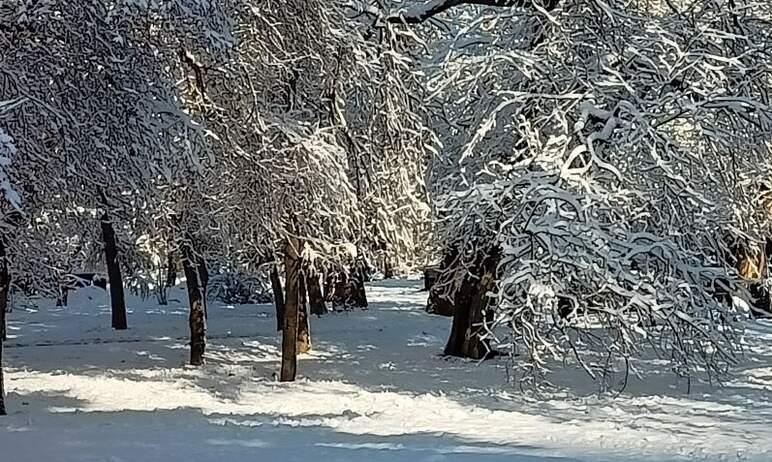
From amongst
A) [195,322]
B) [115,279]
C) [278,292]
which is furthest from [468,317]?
[115,279]

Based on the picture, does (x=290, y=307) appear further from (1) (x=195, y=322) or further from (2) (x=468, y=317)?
(2) (x=468, y=317)

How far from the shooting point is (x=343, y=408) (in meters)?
11.6

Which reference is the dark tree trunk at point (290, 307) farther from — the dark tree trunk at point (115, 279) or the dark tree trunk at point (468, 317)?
the dark tree trunk at point (115, 279)

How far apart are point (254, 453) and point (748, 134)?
567 cm

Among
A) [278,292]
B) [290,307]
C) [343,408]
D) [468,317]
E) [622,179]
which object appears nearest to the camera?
[622,179]

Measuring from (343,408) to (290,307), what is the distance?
2875 mm

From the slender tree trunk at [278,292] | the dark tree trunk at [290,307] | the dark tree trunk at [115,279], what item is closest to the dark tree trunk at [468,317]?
the dark tree trunk at [290,307]

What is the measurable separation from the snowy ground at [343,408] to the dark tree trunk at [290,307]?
0.32 metres

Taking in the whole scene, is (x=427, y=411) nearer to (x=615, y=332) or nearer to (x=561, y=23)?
(x=615, y=332)

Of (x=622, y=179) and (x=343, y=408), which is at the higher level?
(x=622, y=179)

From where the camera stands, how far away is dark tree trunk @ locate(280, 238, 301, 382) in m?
13.6

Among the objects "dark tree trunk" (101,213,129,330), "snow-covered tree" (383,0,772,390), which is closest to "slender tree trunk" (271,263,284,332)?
"dark tree trunk" (101,213,129,330)

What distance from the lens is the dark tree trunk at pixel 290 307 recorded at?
13570 millimetres

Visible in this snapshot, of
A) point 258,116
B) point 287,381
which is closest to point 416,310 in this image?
point 287,381
